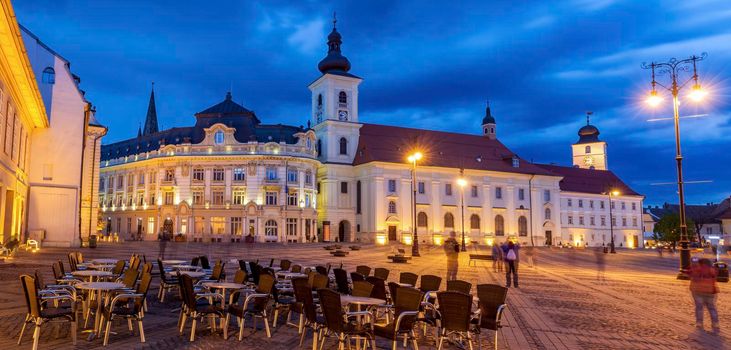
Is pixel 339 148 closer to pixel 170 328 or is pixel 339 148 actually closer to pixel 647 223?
pixel 170 328

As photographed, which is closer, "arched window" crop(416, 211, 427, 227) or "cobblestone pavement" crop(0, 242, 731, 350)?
"cobblestone pavement" crop(0, 242, 731, 350)

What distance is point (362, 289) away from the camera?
9672mm

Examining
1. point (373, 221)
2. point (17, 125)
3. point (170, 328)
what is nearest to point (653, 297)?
point (170, 328)

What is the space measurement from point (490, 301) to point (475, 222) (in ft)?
209

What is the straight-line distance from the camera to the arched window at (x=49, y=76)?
32969 millimetres

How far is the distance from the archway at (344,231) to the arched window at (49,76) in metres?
38.0

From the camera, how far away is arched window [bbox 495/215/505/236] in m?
73.1

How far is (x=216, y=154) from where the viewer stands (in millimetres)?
58844

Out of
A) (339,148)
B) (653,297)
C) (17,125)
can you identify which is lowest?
(653,297)

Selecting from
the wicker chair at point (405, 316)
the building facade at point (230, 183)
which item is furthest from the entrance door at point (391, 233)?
the wicker chair at point (405, 316)

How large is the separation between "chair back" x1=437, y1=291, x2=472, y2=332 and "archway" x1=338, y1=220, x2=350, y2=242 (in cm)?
5800

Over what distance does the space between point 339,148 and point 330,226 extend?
1005 cm

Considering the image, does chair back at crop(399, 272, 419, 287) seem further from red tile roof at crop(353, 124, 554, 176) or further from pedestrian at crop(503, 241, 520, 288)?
red tile roof at crop(353, 124, 554, 176)

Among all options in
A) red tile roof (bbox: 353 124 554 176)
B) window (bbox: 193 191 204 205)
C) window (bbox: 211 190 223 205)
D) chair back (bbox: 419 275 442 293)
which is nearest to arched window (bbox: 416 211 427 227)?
red tile roof (bbox: 353 124 554 176)
